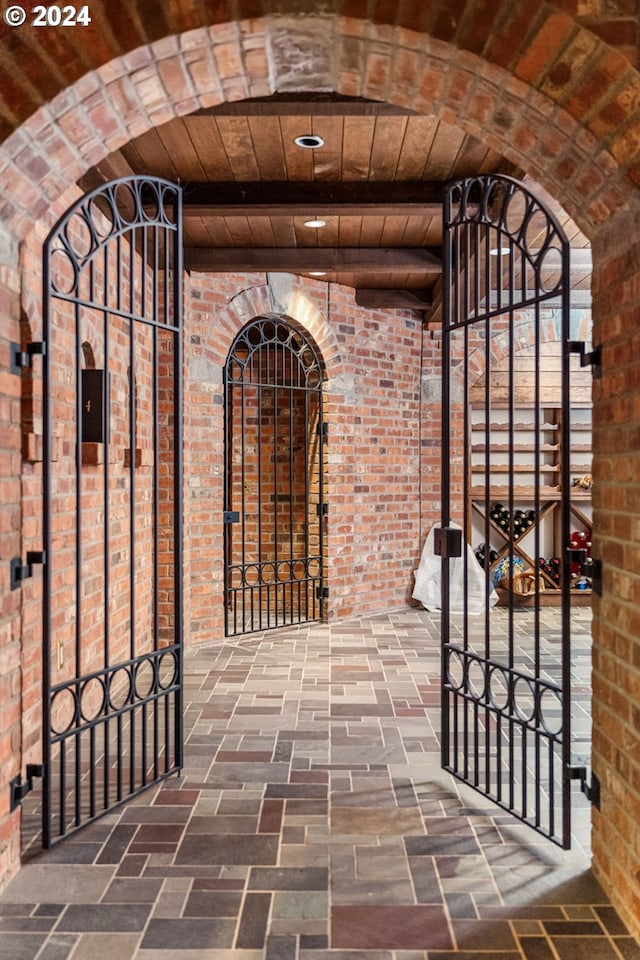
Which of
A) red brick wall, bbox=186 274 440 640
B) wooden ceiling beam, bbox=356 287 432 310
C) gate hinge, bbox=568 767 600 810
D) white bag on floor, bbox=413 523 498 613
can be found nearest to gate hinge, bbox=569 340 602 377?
gate hinge, bbox=568 767 600 810

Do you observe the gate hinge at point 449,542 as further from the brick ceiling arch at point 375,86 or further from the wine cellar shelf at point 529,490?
the wine cellar shelf at point 529,490

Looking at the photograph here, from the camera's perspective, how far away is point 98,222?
12.5 ft

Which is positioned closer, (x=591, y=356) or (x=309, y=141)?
(x=591, y=356)

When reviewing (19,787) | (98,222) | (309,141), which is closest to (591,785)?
(19,787)

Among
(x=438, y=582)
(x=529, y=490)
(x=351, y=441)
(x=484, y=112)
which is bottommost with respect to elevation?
(x=438, y=582)

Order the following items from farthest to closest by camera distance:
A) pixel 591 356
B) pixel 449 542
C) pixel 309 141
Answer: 1. pixel 309 141
2. pixel 449 542
3. pixel 591 356

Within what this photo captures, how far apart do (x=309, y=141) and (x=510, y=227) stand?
4.62 ft

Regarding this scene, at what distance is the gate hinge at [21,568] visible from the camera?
2.20 metres

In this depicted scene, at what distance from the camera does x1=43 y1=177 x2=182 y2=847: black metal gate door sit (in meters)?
2.48

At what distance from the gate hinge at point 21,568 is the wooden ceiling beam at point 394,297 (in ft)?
14.4

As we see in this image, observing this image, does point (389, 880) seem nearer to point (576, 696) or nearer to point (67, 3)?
point (576, 696)

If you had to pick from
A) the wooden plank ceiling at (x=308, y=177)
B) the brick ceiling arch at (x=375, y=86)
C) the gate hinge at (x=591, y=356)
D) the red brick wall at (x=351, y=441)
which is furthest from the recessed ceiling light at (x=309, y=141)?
the red brick wall at (x=351, y=441)

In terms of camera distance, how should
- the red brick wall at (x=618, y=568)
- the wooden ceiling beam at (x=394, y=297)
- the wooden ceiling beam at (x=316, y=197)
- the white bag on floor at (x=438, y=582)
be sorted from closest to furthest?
the red brick wall at (x=618, y=568) < the wooden ceiling beam at (x=316, y=197) < the wooden ceiling beam at (x=394, y=297) < the white bag on floor at (x=438, y=582)

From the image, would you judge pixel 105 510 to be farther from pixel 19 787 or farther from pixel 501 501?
pixel 501 501
